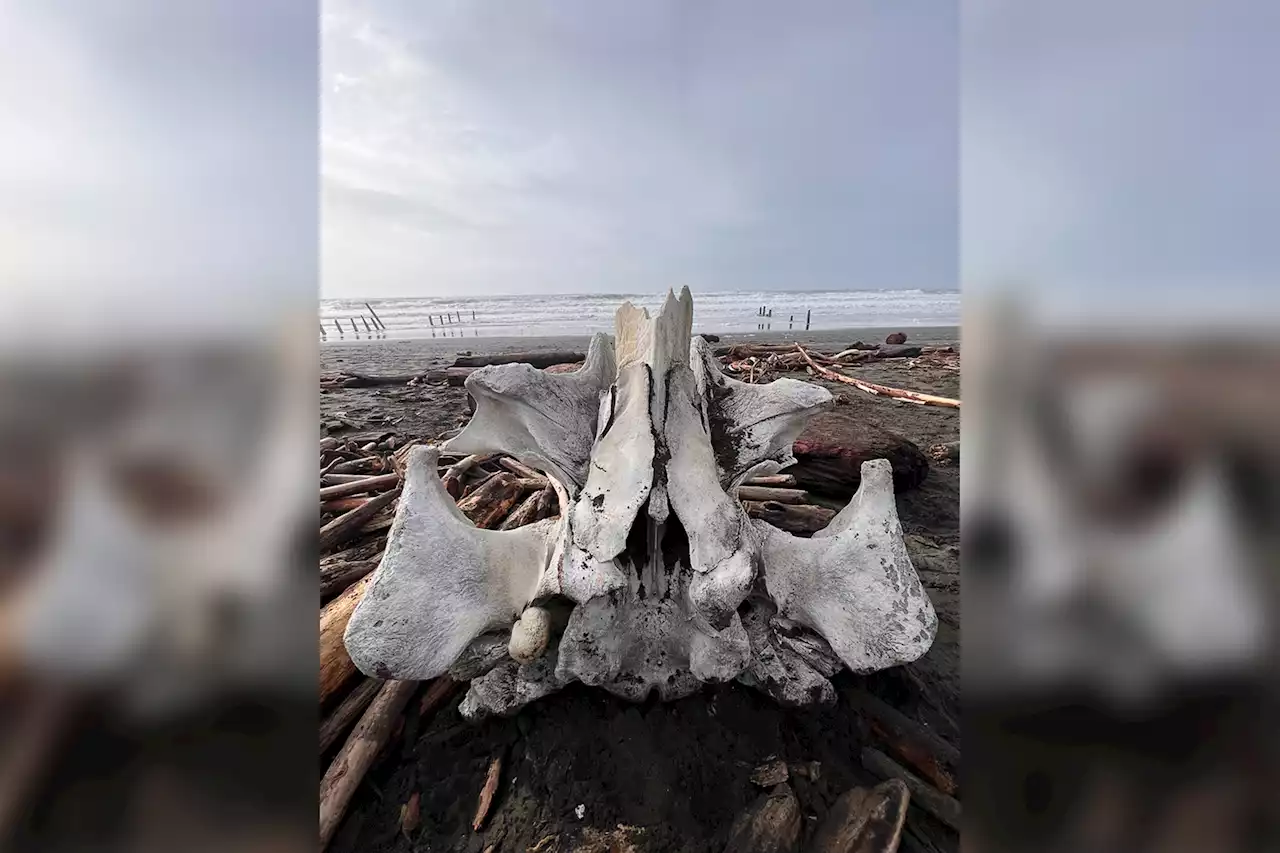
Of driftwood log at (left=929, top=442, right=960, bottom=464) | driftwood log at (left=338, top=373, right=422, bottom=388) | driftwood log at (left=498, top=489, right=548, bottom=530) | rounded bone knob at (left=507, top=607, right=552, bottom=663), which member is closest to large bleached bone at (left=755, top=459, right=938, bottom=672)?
rounded bone knob at (left=507, top=607, right=552, bottom=663)

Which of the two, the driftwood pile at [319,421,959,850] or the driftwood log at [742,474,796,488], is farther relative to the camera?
the driftwood log at [742,474,796,488]

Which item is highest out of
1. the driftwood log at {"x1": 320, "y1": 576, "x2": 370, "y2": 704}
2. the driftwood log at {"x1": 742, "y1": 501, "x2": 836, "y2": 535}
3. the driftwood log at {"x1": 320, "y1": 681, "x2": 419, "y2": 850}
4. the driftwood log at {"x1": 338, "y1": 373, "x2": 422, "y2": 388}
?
the driftwood log at {"x1": 338, "y1": 373, "x2": 422, "y2": 388}

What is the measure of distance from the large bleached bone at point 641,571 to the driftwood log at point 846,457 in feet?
4.45

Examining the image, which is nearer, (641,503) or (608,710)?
(641,503)

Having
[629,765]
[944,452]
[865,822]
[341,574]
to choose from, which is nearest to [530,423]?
[629,765]

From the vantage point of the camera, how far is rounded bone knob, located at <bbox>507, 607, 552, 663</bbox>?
1073mm

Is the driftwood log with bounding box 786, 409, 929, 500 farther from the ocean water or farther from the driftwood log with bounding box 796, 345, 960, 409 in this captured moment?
the ocean water

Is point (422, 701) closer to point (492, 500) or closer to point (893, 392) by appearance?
point (492, 500)

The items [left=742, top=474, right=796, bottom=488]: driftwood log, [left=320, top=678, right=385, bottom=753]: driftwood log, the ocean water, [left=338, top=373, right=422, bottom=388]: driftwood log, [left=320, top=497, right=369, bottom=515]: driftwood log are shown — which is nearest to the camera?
[left=320, top=678, right=385, bottom=753]: driftwood log
